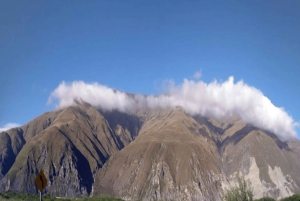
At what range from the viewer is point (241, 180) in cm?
8512

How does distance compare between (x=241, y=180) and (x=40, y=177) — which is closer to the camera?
(x=40, y=177)

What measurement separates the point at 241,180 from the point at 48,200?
59726mm

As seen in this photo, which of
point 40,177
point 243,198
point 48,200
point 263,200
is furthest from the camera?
point 263,200

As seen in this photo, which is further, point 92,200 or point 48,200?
point 92,200

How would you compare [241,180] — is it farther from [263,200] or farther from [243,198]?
[263,200]

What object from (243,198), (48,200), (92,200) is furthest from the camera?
(92,200)

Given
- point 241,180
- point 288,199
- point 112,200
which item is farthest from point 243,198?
point 112,200

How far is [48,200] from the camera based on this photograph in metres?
107

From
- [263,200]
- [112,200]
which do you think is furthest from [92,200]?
[263,200]

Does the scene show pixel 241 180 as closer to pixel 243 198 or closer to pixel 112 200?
pixel 243 198

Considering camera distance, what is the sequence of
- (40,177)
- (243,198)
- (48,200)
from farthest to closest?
(48,200) → (243,198) → (40,177)

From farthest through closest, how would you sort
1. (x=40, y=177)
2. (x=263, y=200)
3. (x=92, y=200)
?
(x=92, y=200)
(x=263, y=200)
(x=40, y=177)

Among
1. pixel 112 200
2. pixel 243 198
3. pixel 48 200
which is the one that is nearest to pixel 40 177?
pixel 243 198

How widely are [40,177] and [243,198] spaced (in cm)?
6648
